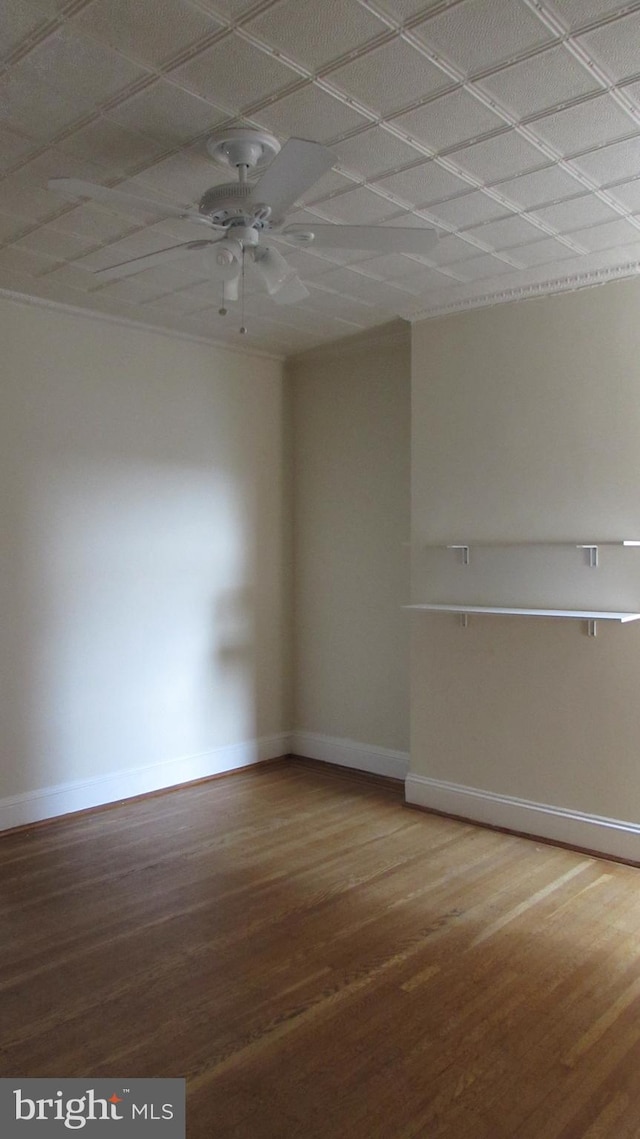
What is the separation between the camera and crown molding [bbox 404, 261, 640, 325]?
12.2ft

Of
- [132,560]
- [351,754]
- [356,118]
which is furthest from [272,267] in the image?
[351,754]

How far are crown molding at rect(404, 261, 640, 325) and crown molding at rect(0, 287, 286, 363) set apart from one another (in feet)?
3.97

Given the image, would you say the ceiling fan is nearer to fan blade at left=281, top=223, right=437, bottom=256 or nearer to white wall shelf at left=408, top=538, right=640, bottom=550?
fan blade at left=281, top=223, right=437, bottom=256

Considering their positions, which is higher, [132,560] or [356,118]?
[356,118]

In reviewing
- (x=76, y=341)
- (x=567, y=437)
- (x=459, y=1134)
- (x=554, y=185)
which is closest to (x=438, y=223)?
(x=554, y=185)

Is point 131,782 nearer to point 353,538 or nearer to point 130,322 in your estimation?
point 353,538

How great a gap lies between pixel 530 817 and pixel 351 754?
1.50 m

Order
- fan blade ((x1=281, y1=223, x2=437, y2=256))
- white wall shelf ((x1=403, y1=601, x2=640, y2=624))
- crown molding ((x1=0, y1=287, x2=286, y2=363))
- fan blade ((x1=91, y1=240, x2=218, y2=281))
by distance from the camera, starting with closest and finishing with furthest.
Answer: fan blade ((x1=281, y1=223, x2=437, y2=256)) → fan blade ((x1=91, y1=240, x2=218, y2=281)) → white wall shelf ((x1=403, y1=601, x2=640, y2=624)) → crown molding ((x1=0, y1=287, x2=286, y2=363))

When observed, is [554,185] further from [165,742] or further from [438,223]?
[165,742]

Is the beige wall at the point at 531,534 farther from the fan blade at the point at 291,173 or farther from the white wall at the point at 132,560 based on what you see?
the fan blade at the point at 291,173

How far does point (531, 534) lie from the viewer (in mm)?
4070

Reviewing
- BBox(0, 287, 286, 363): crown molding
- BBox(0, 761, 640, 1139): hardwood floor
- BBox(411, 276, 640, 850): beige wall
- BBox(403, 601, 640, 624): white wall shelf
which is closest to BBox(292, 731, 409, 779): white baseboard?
BBox(411, 276, 640, 850): beige wall

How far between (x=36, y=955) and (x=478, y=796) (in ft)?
7.39

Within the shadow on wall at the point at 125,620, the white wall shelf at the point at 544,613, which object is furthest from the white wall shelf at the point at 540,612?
the shadow on wall at the point at 125,620
